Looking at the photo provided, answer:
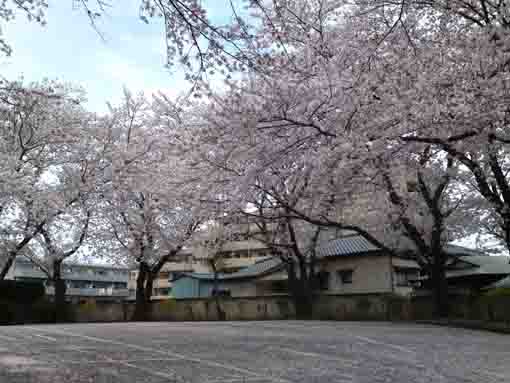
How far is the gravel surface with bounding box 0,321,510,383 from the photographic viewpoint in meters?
4.94

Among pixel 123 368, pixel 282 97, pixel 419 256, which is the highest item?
pixel 282 97

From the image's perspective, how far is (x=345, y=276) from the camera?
26.9 metres

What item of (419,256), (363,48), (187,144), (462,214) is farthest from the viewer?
(462,214)

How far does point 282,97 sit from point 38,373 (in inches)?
254

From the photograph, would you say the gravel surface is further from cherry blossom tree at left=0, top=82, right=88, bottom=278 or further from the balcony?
the balcony

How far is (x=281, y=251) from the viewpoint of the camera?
21.5 metres

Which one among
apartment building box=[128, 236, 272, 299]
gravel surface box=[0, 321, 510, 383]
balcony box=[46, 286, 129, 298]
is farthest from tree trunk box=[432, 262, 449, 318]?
balcony box=[46, 286, 129, 298]

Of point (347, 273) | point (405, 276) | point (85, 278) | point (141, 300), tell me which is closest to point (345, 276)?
point (347, 273)

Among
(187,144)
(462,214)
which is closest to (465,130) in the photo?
(187,144)

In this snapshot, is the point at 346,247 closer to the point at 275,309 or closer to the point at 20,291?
the point at 275,309

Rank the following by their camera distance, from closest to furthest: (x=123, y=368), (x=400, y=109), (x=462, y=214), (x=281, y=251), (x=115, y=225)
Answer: (x=123, y=368) → (x=400, y=109) → (x=462, y=214) → (x=281, y=251) → (x=115, y=225)

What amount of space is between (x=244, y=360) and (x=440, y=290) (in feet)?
38.3

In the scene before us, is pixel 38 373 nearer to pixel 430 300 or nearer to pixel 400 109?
pixel 400 109

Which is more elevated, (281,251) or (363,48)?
(363,48)
